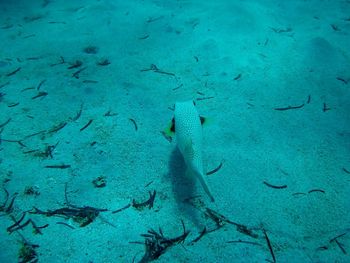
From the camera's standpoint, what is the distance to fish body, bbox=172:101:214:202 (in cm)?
256

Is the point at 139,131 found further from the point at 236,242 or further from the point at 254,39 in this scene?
the point at 254,39

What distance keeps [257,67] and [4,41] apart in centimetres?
534

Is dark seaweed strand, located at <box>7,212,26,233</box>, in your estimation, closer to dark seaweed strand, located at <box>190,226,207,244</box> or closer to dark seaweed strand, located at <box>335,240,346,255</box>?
dark seaweed strand, located at <box>190,226,207,244</box>

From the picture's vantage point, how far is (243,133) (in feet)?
11.8

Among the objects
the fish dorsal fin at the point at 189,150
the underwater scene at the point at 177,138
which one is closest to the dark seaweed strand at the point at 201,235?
the underwater scene at the point at 177,138

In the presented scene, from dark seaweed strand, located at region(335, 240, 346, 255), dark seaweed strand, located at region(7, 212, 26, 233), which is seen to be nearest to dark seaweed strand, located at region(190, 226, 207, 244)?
dark seaweed strand, located at region(335, 240, 346, 255)

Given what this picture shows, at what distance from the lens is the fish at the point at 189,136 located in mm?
2562

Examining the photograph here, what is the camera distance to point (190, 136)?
2.70 m

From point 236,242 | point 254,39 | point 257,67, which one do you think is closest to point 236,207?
point 236,242

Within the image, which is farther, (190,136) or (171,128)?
(171,128)

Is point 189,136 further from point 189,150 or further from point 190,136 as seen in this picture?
point 189,150

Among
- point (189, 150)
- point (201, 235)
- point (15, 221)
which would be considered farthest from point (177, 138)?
point (15, 221)

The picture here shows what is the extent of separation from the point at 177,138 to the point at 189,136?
8.0 inches

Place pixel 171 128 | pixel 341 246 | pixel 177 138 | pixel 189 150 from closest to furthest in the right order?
pixel 341 246
pixel 189 150
pixel 177 138
pixel 171 128
